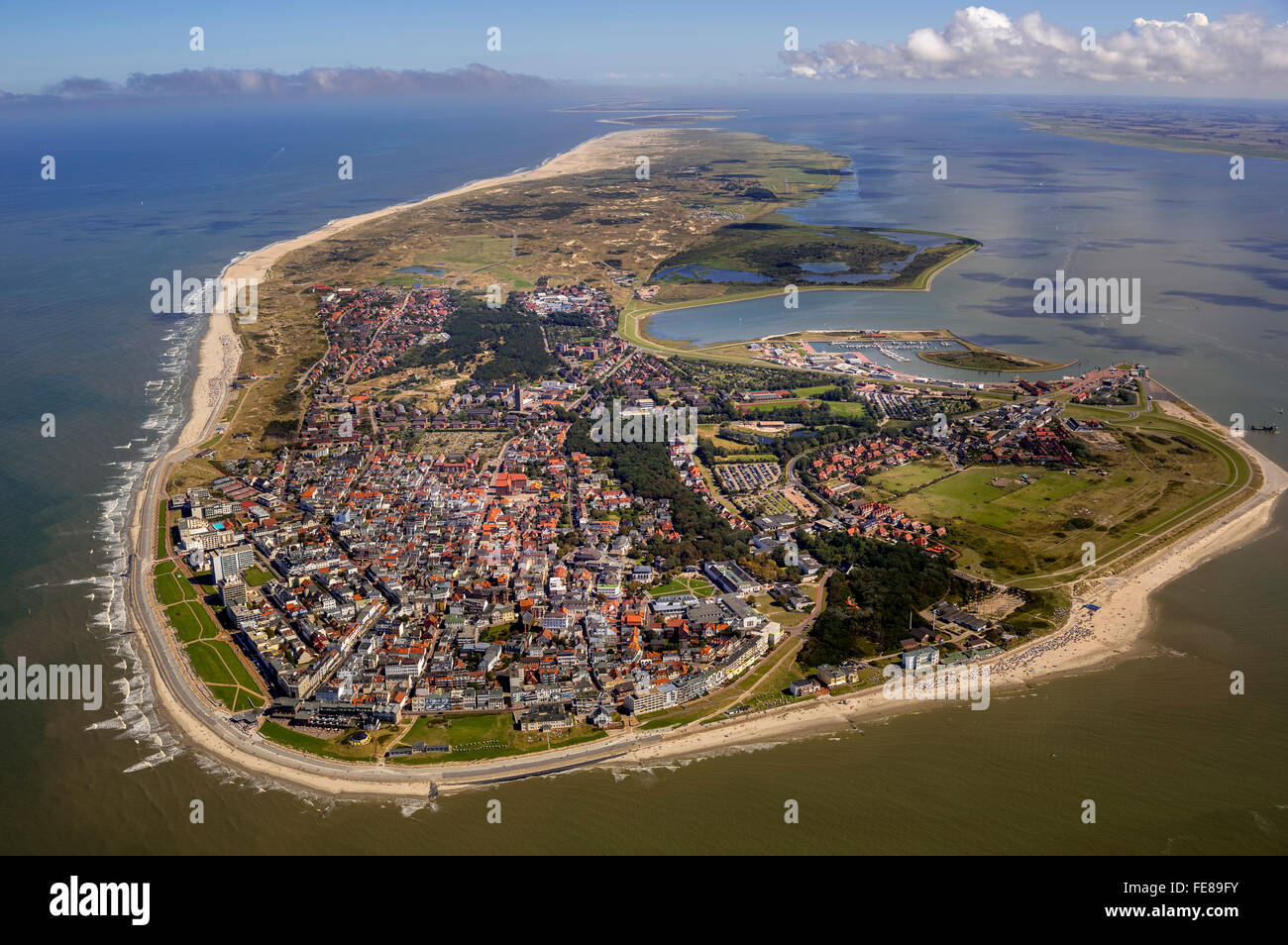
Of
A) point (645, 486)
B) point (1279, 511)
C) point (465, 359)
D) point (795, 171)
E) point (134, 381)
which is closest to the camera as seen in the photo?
point (1279, 511)

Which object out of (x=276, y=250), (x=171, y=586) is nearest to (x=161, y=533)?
(x=171, y=586)

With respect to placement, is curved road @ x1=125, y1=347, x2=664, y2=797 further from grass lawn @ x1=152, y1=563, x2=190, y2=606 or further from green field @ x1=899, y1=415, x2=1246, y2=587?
green field @ x1=899, y1=415, x2=1246, y2=587

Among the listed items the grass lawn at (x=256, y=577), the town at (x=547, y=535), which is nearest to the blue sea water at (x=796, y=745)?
the town at (x=547, y=535)

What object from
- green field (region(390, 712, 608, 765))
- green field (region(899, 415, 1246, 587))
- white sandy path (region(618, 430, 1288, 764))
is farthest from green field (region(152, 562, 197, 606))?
green field (region(899, 415, 1246, 587))

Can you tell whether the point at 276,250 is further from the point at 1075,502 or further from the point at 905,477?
the point at 1075,502

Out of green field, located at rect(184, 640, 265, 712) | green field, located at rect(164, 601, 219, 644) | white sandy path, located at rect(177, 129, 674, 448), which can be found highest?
white sandy path, located at rect(177, 129, 674, 448)

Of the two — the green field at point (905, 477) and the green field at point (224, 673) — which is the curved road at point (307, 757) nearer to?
the green field at point (224, 673)
